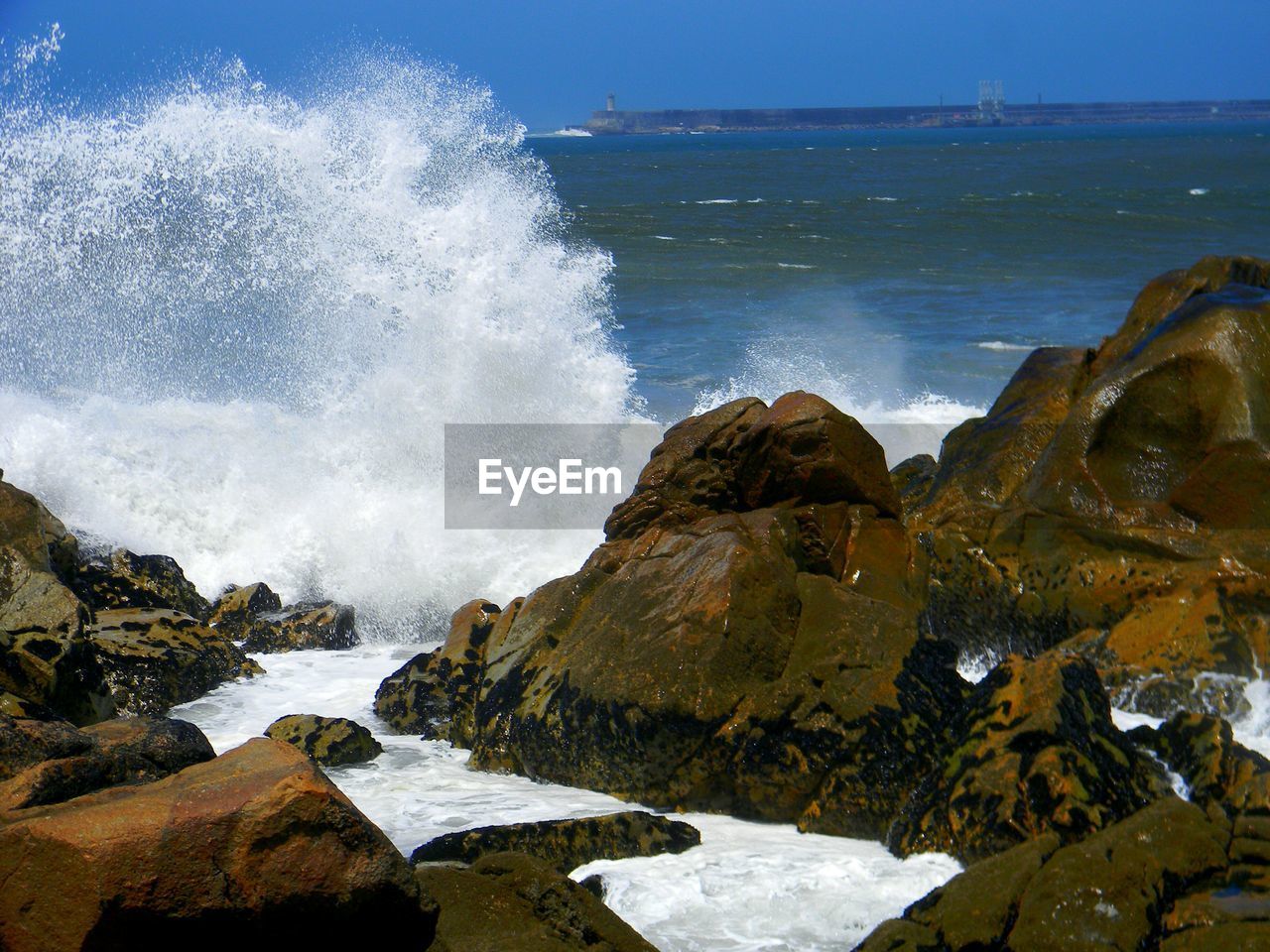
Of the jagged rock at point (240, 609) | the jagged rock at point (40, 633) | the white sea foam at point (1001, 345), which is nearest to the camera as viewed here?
the jagged rock at point (40, 633)

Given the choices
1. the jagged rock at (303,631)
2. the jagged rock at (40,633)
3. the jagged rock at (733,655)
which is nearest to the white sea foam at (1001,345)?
the jagged rock at (733,655)

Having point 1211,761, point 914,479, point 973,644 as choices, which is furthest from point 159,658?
point 1211,761

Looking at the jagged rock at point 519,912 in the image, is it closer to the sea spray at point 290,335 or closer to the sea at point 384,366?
the sea at point 384,366

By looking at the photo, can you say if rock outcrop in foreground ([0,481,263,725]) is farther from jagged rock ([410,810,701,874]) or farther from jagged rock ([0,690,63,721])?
jagged rock ([410,810,701,874])

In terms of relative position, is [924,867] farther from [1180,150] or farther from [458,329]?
[1180,150]

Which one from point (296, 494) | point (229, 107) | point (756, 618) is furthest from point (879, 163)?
point (756, 618)

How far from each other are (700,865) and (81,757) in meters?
2.06

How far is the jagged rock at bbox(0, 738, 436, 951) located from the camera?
3.13 metres

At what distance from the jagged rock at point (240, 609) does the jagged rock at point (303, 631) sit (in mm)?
62

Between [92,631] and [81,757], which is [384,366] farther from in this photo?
[81,757]

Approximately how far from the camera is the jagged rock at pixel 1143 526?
6.09m

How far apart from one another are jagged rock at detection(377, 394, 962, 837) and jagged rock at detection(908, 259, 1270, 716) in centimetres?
41

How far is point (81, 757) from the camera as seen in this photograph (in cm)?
379

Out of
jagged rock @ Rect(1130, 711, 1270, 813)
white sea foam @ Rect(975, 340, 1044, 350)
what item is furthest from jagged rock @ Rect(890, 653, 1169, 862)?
white sea foam @ Rect(975, 340, 1044, 350)
